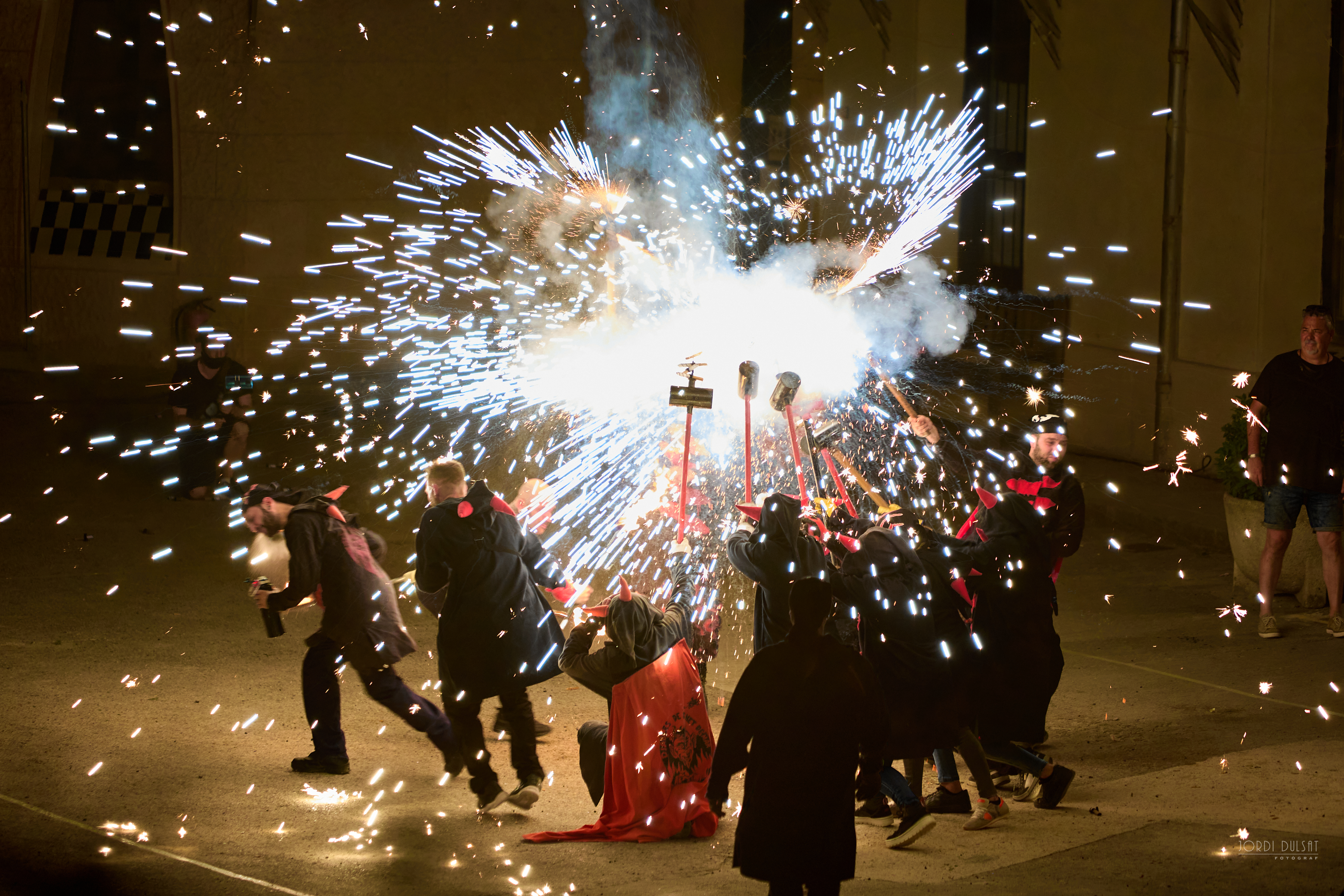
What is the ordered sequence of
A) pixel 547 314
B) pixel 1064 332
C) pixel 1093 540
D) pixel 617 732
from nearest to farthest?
pixel 617 732
pixel 1093 540
pixel 547 314
pixel 1064 332

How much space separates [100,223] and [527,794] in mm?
11393

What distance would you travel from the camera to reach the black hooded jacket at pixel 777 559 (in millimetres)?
5254

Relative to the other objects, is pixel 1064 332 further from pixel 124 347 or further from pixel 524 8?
pixel 124 347

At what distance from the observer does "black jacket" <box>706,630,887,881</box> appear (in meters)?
3.93

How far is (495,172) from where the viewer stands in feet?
49.7

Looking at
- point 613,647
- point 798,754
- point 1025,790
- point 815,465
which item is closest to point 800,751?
point 798,754

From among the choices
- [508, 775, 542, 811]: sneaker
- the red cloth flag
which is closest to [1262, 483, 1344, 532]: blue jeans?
the red cloth flag

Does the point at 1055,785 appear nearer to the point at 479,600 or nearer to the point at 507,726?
the point at 507,726

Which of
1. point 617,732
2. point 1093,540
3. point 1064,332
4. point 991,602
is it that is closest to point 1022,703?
point 991,602

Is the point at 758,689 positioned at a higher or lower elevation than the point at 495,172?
lower

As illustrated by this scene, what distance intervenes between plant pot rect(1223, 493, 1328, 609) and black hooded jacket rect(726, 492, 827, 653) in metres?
3.93

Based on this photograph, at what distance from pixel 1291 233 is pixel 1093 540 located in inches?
124

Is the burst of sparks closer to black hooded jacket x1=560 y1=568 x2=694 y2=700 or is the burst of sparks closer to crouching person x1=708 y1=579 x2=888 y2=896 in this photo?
black hooded jacket x1=560 y1=568 x2=694 y2=700

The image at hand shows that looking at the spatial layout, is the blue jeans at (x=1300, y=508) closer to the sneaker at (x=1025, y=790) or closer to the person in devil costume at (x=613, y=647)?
the sneaker at (x=1025, y=790)
